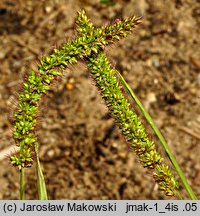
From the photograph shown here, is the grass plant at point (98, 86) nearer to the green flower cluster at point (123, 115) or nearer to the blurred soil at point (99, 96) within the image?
the green flower cluster at point (123, 115)

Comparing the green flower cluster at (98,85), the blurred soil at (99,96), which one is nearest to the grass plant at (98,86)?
the green flower cluster at (98,85)

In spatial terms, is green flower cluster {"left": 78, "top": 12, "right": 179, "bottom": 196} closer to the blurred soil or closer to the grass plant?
the grass plant

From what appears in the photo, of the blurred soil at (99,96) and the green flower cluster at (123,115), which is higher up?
the blurred soil at (99,96)

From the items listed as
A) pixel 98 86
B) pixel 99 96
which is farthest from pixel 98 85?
pixel 99 96

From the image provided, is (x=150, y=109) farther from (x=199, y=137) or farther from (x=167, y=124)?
(x=199, y=137)

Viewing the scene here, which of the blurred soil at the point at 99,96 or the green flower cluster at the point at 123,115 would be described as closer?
the green flower cluster at the point at 123,115

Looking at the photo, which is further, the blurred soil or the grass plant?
the blurred soil

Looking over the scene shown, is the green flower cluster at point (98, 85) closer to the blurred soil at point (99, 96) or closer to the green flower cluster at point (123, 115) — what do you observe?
the green flower cluster at point (123, 115)

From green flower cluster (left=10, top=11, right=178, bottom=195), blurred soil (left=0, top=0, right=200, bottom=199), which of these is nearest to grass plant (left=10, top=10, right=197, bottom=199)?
green flower cluster (left=10, top=11, right=178, bottom=195)

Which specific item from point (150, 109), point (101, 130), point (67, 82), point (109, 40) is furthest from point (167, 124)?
point (109, 40)
